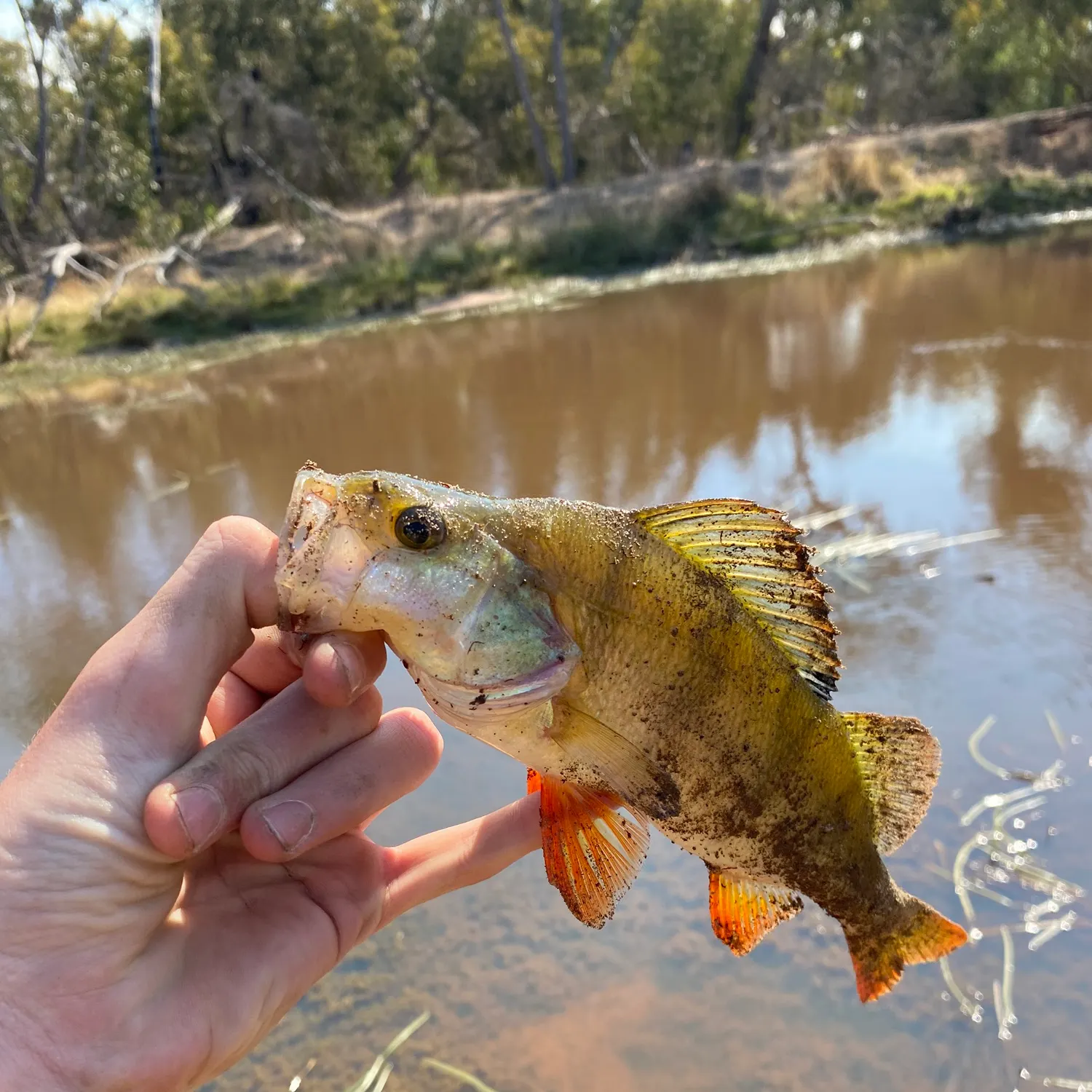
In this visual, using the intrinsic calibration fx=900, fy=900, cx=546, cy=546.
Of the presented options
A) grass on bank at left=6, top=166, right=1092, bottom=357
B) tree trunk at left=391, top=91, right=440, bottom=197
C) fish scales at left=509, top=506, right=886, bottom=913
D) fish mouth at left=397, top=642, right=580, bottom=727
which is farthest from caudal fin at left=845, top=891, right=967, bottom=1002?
tree trunk at left=391, top=91, right=440, bottom=197

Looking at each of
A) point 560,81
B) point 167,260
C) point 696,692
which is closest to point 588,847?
point 696,692

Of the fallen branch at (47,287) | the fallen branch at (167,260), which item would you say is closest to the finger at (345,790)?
the fallen branch at (47,287)

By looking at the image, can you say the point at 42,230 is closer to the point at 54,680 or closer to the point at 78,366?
the point at 78,366

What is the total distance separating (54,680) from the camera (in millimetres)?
5406

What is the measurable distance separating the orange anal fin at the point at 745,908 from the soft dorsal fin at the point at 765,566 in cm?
49

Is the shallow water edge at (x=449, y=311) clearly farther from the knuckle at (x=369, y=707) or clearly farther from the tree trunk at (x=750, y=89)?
the knuckle at (x=369, y=707)

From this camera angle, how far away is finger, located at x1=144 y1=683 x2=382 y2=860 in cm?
151

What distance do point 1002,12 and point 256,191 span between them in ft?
93.8

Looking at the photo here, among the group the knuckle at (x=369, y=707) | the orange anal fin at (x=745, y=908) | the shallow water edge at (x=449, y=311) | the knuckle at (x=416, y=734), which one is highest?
the knuckle at (x=369, y=707)

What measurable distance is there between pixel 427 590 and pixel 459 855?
99cm

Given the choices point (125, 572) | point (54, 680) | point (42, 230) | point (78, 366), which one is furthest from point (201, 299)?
point (54, 680)

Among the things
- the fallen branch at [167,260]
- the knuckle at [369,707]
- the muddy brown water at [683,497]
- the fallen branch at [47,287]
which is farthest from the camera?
the fallen branch at [167,260]

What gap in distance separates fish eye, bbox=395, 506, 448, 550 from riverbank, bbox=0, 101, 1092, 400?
14868 millimetres

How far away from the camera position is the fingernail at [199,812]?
1514 millimetres
